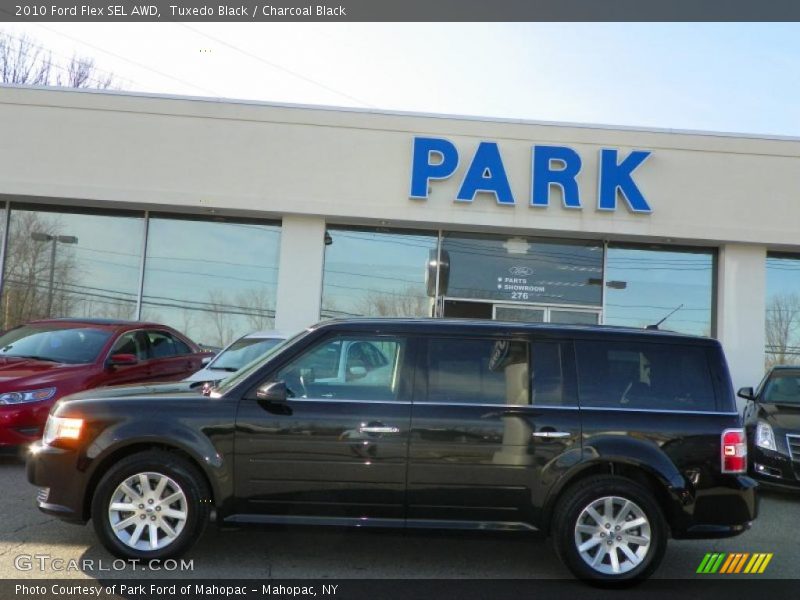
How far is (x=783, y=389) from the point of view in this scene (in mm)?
9242

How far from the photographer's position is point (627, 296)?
14398mm

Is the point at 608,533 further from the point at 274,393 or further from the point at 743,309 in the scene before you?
the point at 743,309

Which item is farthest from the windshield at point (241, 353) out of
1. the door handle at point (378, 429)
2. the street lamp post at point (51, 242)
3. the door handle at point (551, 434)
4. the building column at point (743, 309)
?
the building column at point (743, 309)

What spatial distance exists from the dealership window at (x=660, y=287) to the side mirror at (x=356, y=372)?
1010 cm

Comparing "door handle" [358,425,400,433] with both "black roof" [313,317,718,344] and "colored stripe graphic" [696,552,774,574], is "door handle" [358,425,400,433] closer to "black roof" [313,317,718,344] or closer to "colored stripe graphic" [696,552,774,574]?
"black roof" [313,317,718,344]

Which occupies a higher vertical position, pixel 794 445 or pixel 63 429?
pixel 63 429

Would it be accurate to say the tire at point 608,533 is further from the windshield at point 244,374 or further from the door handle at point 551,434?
the windshield at point 244,374

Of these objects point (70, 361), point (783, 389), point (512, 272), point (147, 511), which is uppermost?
point (512, 272)

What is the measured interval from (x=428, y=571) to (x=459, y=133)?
31.9 feet

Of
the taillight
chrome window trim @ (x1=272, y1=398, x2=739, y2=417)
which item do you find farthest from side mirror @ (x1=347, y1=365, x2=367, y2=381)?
the taillight

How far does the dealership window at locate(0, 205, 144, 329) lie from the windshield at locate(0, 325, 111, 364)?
4.79 m

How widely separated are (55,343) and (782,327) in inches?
509

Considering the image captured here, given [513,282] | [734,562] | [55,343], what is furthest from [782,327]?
[55,343]

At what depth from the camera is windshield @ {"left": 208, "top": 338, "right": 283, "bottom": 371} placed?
967 centimetres
